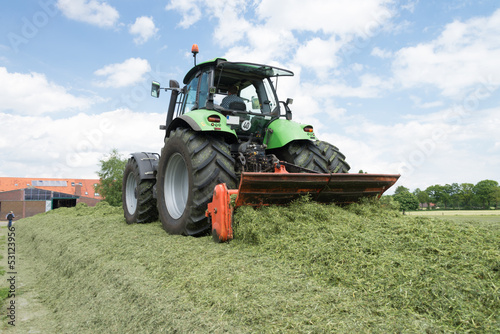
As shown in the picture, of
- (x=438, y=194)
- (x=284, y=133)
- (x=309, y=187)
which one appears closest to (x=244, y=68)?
(x=284, y=133)

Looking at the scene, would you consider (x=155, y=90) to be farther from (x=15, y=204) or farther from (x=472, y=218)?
(x=15, y=204)

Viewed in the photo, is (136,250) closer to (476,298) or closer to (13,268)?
(476,298)

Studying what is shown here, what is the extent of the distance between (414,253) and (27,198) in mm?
47648

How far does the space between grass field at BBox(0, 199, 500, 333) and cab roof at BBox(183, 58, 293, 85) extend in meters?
2.41

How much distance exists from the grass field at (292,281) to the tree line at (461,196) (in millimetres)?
49946

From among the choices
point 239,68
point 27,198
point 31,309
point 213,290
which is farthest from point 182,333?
point 27,198

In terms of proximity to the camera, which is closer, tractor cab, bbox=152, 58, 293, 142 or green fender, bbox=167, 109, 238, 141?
green fender, bbox=167, 109, 238, 141

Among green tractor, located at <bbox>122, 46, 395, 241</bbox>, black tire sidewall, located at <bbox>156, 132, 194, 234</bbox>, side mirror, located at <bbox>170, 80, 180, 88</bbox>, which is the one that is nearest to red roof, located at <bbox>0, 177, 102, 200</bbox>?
side mirror, located at <bbox>170, 80, 180, 88</bbox>

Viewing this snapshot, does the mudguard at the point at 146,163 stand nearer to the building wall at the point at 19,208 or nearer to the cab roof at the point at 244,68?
the cab roof at the point at 244,68

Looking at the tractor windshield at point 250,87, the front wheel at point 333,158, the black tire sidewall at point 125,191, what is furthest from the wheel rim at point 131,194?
the front wheel at point 333,158

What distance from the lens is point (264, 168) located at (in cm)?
444

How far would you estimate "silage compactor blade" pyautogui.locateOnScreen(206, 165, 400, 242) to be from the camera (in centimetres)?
343

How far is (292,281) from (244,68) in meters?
3.70

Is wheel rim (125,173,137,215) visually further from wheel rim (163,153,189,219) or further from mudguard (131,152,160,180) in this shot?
wheel rim (163,153,189,219)
